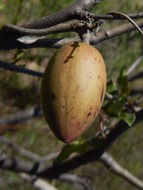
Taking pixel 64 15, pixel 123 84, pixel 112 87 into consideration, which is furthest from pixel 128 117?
pixel 64 15

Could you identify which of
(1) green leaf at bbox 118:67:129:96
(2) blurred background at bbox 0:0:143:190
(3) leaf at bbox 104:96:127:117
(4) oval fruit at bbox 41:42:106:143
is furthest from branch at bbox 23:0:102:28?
(2) blurred background at bbox 0:0:143:190

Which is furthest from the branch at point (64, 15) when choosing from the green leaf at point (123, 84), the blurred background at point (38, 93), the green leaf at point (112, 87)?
the blurred background at point (38, 93)

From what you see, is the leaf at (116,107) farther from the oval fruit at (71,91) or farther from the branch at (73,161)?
the oval fruit at (71,91)

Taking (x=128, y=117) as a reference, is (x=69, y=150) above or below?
below

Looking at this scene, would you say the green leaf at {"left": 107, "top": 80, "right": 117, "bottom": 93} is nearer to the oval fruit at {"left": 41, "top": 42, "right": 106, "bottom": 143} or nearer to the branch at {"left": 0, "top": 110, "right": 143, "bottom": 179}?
the branch at {"left": 0, "top": 110, "right": 143, "bottom": 179}

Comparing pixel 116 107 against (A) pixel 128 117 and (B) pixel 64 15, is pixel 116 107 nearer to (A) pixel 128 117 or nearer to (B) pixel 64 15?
(A) pixel 128 117

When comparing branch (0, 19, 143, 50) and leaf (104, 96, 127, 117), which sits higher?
branch (0, 19, 143, 50)

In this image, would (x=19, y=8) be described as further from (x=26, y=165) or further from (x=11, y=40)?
(x=11, y=40)

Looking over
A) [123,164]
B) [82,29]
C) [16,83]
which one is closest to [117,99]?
[82,29]
